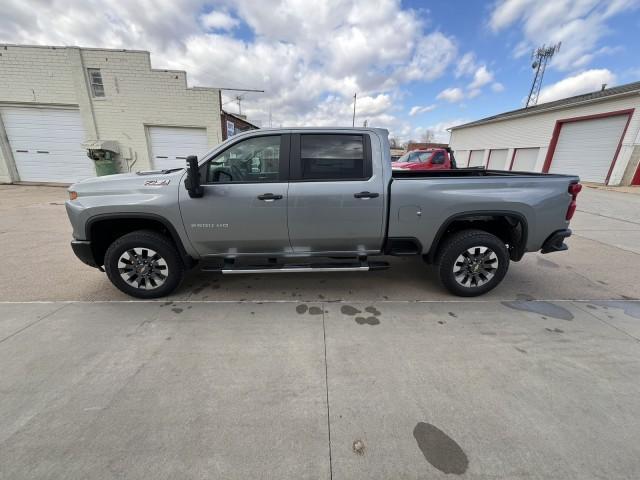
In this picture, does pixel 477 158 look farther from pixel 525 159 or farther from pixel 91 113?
pixel 91 113

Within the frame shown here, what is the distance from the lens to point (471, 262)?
3.19 meters

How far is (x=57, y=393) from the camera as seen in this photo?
1.94m

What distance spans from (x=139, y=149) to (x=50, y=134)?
3.45 m

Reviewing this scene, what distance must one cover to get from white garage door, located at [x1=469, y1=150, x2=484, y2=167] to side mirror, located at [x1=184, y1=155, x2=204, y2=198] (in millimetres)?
26343

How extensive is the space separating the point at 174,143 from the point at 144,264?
10.0m

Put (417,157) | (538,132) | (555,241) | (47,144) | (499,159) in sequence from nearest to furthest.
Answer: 1. (555,241)
2. (47,144)
3. (417,157)
4. (538,132)
5. (499,159)

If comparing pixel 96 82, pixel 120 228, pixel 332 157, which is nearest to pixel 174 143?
pixel 96 82

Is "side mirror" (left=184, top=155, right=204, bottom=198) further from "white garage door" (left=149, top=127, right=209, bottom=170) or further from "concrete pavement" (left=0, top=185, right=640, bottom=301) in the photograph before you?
"white garage door" (left=149, top=127, right=209, bottom=170)

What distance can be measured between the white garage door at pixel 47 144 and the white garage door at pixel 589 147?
78.2ft

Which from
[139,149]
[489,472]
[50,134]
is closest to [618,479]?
[489,472]

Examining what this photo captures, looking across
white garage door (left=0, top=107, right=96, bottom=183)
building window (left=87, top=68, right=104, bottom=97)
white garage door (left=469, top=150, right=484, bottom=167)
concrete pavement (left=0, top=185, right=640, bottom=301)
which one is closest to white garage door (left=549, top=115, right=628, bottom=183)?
white garage door (left=469, top=150, right=484, bottom=167)

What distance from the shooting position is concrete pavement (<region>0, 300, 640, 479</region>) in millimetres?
1528

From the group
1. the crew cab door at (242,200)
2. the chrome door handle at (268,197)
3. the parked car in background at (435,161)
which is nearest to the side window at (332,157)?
the crew cab door at (242,200)

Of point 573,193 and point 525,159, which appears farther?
point 525,159
